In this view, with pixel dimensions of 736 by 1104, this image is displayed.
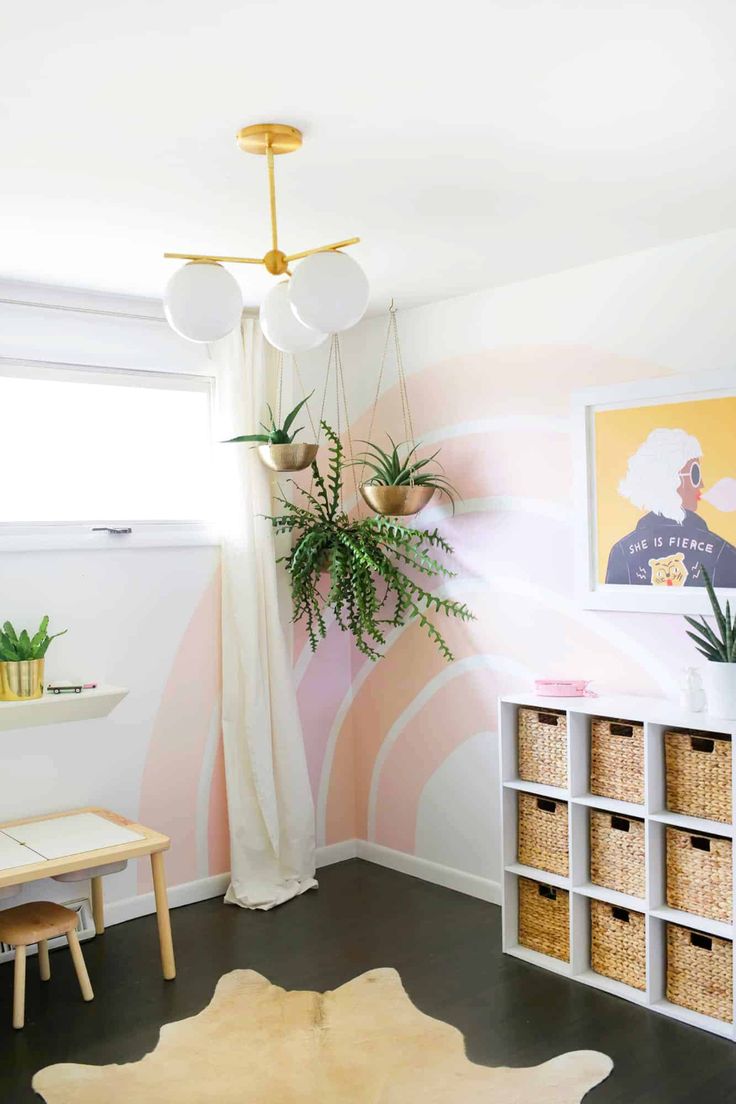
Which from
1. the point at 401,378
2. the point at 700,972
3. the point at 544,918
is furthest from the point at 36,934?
the point at 401,378

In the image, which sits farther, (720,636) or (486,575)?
(486,575)

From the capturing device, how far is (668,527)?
3.67 m

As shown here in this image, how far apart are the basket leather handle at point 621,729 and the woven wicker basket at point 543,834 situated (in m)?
0.33

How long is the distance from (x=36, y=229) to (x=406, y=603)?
6.75 feet

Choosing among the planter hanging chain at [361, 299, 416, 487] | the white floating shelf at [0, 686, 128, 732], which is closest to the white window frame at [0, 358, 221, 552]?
the white floating shelf at [0, 686, 128, 732]

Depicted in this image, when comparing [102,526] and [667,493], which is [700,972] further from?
[102,526]

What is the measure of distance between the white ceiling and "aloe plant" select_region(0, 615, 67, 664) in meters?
1.28

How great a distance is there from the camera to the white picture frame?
11.6 feet

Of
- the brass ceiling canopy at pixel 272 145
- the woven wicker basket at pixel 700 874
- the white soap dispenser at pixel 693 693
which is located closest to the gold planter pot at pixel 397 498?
the white soap dispenser at pixel 693 693

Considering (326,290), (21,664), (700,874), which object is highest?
(326,290)

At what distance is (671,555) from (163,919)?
2146mm

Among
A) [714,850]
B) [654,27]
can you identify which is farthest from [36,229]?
[714,850]

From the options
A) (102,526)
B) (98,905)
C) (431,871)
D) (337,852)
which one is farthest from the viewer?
(337,852)

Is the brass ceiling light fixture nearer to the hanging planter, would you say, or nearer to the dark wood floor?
the hanging planter
